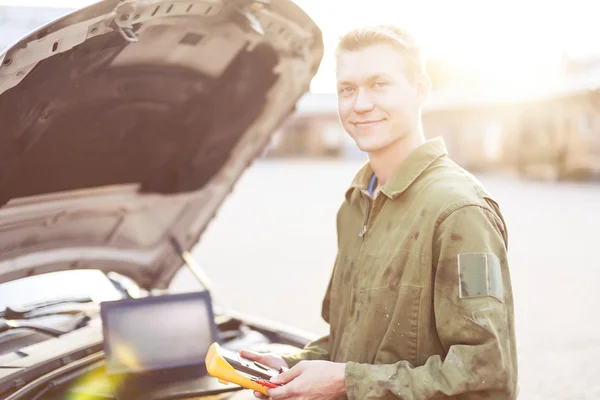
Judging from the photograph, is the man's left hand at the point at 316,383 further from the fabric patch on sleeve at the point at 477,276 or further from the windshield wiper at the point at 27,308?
the windshield wiper at the point at 27,308

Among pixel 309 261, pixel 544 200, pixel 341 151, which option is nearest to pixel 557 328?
pixel 309 261

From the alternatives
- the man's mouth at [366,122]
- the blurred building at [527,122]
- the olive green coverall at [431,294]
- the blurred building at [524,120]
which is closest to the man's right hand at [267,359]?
the olive green coverall at [431,294]

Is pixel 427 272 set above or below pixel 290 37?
below

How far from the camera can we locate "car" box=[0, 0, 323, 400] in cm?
188

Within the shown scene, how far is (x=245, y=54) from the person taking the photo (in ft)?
7.57

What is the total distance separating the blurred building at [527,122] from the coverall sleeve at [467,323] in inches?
722

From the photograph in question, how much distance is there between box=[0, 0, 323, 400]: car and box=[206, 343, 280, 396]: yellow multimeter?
0.50 metres

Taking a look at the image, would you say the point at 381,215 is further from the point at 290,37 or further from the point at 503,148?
the point at 503,148

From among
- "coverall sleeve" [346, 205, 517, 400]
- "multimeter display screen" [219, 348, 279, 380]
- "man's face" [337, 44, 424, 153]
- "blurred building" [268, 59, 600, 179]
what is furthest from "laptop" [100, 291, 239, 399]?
"blurred building" [268, 59, 600, 179]

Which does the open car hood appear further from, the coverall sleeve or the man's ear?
the coverall sleeve

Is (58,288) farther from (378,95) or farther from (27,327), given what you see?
(378,95)

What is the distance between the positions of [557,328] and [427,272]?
15.8 ft

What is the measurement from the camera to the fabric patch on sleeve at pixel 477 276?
141cm

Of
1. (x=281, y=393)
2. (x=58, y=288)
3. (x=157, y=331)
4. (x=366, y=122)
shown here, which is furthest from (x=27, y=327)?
(x=366, y=122)
